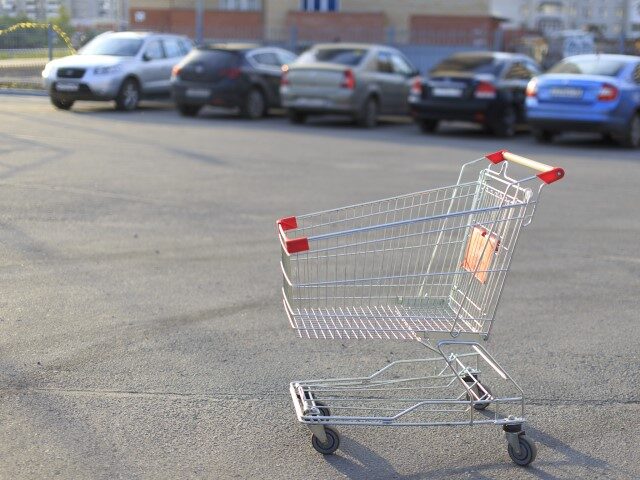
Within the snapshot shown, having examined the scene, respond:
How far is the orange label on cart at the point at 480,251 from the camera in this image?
15.6 feet

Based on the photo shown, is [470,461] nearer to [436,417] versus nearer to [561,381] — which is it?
[436,417]

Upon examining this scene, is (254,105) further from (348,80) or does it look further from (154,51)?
(154,51)

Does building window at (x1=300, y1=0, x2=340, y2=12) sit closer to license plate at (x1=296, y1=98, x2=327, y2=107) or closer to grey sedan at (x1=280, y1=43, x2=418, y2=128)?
grey sedan at (x1=280, y1=43, x2=418, y2=128)

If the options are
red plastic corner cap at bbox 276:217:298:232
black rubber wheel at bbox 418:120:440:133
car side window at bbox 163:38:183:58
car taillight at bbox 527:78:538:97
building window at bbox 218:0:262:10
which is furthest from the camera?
building window at bbox 218:0:262:10

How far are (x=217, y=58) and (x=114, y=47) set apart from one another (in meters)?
2.81

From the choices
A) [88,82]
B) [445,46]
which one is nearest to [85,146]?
[88,82]

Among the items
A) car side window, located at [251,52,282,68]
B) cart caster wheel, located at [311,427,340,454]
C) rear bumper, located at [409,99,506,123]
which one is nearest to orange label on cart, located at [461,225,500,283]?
cart caster wheel, located at [311,427,340,454]

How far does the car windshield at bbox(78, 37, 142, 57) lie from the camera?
23078mm

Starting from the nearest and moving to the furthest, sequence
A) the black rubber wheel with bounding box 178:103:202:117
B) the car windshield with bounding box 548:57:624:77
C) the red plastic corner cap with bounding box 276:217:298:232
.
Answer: the red plastic corner cap with bounding box 276:217:298:232, the car windshield with bounding box 548:57:624:77, the black rubber wheel with bounding box 178:103:202:117

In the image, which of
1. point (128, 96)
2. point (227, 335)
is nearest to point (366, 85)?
point (128, 96)

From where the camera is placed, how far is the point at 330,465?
4.51m

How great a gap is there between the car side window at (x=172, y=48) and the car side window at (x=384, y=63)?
546 centimetres

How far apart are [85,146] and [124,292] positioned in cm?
854

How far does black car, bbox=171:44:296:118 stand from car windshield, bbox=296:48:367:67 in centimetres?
127
